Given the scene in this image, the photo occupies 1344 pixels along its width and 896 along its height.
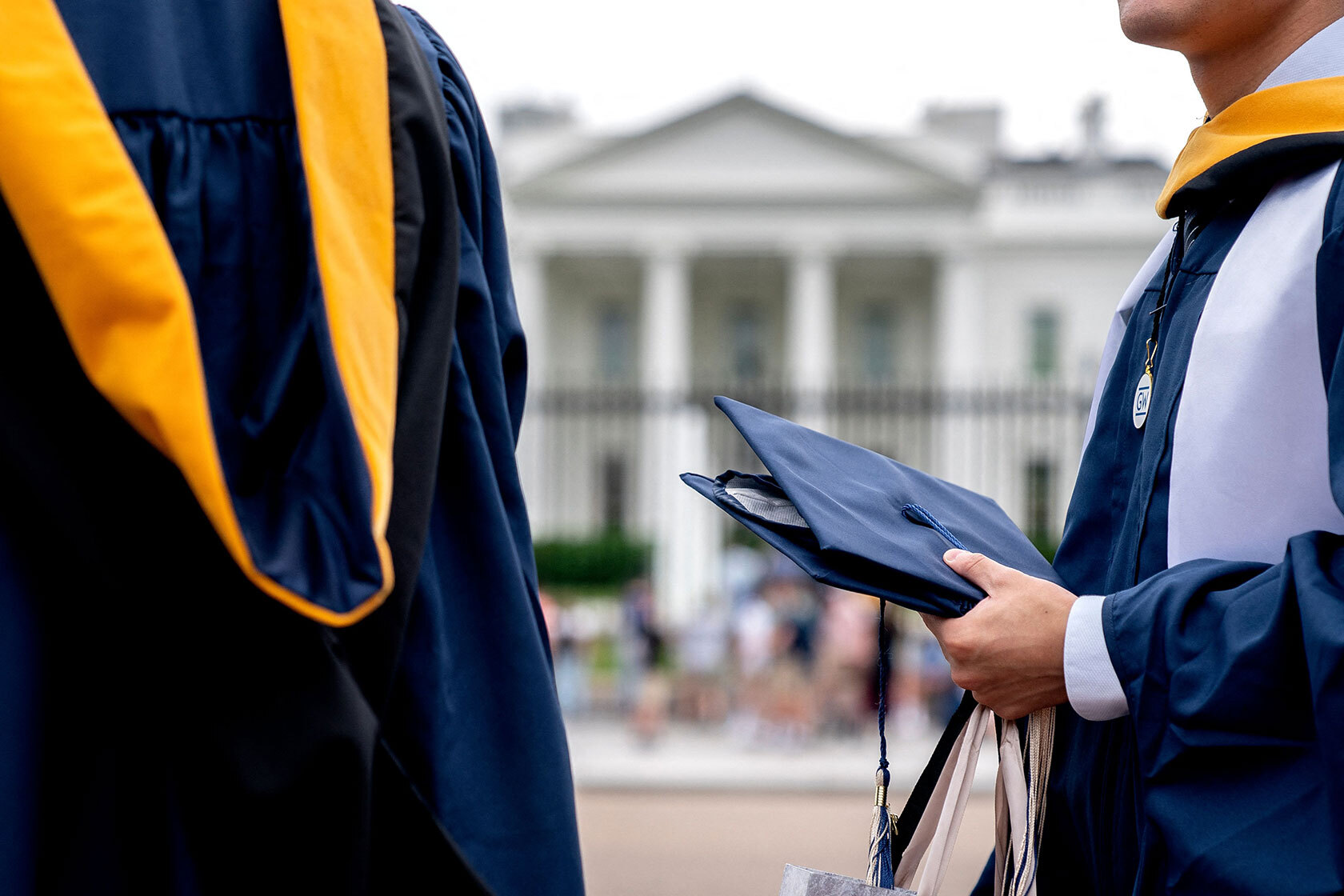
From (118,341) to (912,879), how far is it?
1.08 m

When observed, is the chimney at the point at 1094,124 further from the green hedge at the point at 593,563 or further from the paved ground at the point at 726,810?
the paved ground at the point at 726,810

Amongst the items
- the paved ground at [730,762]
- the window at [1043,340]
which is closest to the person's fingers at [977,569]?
the paved ground at [730,762]

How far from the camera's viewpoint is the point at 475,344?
3.82ft

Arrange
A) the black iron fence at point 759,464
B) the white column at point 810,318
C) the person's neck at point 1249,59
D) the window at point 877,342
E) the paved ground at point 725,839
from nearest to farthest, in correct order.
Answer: the person's neck at point 1249,59 < the paved ground at point 725,839 < the black iron fence at point 759,464 < the white column at point 810,318 < the window at point 877,342

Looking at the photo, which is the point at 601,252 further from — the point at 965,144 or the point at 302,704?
the point at 302,704

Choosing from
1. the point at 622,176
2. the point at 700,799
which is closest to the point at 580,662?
the point at 700,799

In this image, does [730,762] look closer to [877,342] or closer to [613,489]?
[613,489]

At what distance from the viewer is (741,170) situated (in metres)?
30.7

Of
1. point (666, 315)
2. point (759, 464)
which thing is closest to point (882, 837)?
point (759, 464)

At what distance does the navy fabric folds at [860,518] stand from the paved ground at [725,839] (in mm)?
4340

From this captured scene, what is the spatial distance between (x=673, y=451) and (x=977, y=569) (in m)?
13.8

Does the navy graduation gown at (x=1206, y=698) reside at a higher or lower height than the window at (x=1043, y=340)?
higher

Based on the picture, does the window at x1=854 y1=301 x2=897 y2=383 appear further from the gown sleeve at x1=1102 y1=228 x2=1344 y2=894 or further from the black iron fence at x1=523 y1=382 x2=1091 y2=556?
the gown sleeve at x1=1102 y1=228 x2=1344 y2=894

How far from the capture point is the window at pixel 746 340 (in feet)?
107
